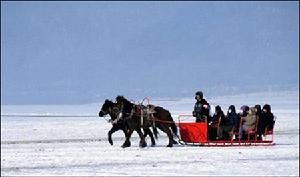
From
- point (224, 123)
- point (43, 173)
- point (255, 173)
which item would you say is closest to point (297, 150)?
point (224, 123)

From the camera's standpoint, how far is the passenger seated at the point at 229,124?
22047 millimetres

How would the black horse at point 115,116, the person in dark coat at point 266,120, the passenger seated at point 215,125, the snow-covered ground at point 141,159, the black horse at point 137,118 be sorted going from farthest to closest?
1. the person in dark coat at point 266,120
2. the passenger seated at point 215,125
3. the black horse at point 115,116
4. the black horse at point 137,118
5. the snow-covered ground at point 141,159

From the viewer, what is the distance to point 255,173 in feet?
46.0

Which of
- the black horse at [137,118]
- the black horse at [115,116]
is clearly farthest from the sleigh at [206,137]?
the black horse at [115,116]

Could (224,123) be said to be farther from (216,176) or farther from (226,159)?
(216,176)

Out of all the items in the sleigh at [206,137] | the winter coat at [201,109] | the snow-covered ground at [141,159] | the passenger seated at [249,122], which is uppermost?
the winter coat at [201,109]

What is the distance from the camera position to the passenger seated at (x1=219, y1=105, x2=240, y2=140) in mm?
22047

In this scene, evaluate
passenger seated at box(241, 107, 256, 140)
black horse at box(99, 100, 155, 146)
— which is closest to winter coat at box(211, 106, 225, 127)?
passenger seated at box(241, 107, 256, 140)

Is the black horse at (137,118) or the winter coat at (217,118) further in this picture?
the winter coat at (217,118)

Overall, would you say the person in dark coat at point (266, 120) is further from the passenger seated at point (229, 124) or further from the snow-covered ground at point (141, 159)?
the snow-covered ground at point (141, 159)

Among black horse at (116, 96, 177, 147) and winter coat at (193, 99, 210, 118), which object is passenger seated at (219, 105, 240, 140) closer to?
winter coat at (193, 99, 210, 118)

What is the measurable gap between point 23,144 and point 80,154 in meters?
4.80

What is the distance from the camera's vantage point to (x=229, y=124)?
2220 centimetres

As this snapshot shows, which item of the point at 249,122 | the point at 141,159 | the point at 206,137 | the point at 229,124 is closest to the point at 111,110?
the point at 206,137
